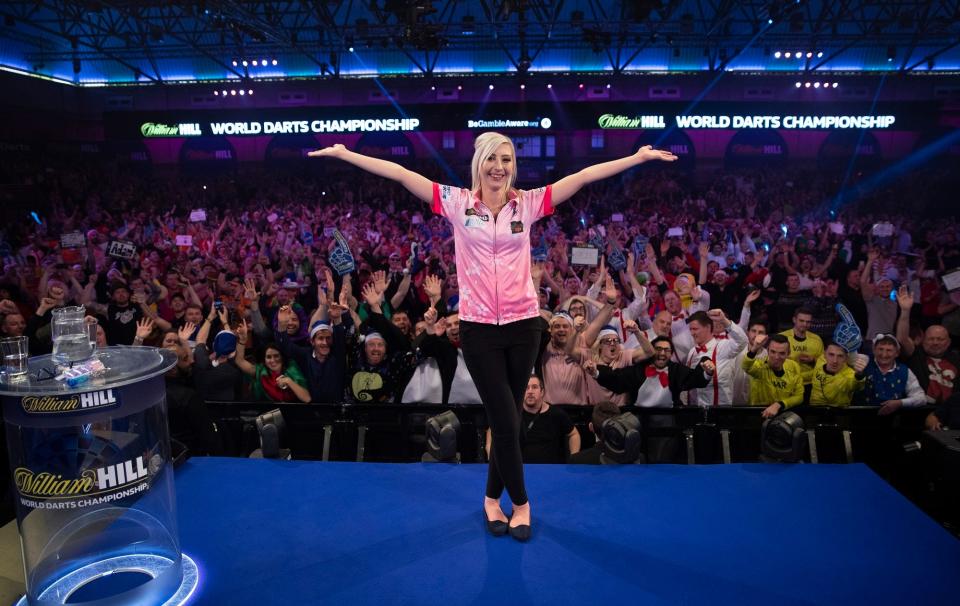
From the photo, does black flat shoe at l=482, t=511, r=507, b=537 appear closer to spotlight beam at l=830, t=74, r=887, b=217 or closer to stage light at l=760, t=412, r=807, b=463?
stage light at l=760, t=412, r=807, b=463

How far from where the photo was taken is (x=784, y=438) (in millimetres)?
2783

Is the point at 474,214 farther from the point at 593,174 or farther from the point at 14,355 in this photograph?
the point at 14,355

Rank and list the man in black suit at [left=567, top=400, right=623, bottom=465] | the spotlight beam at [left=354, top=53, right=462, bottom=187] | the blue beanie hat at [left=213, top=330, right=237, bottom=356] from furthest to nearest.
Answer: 1. the spotlight beam at [left=354, top=53, right=462, bottom=187]
2. the blue beanie hat at [left=213, top=330, right=237, bottom=356]
3. the man in black suit at [left=567, top=400, right=623, bottom=465]

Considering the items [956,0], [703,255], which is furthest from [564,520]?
[956,0]

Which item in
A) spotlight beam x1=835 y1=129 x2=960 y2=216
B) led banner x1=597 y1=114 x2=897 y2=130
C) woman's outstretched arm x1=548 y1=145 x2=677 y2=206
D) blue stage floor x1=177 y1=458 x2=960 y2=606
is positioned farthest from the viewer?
spotlight beam x1=835 y1=129 x2=960 y2=216

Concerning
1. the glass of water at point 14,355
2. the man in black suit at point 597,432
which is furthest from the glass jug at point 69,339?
the man in black suit at point 597,432

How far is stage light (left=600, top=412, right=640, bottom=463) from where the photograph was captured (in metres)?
2.76

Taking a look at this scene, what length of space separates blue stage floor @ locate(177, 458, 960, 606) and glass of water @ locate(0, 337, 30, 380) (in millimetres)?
867

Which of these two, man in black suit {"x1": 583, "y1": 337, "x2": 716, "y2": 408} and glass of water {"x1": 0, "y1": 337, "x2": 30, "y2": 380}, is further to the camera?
man in black suit {"x1": 583, "y1": 337, "x2": 716, "y2": 408}

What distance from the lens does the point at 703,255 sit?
21.4 feet

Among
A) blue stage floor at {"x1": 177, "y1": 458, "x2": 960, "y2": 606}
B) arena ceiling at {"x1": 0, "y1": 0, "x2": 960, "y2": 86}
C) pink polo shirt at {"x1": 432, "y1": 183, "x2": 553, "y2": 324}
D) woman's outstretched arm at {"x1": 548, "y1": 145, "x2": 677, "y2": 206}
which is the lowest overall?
blue stage floor at {"x1": 177, "y1": 458, "x2": 960, "y2": 606}

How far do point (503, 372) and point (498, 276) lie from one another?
0.35 m

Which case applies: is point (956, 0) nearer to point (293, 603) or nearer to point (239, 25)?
point (239, 25)

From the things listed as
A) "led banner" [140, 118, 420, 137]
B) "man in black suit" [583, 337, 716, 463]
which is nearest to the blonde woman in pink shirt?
"man in black suit" [583, 337, 716, 463]
